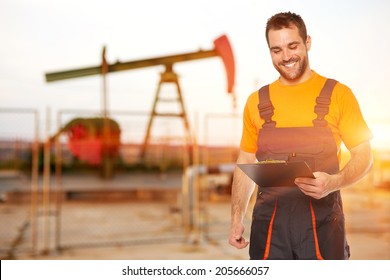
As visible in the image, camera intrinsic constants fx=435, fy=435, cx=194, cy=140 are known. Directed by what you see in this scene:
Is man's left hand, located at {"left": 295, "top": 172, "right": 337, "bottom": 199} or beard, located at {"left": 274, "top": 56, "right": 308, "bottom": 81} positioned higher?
beard, located at {"left": 274, "top": 56, "right": 308, "bottom": 81}

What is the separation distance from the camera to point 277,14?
2125 mm

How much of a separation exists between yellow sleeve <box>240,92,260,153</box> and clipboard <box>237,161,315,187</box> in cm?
27

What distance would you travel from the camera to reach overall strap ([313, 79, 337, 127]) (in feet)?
6.38

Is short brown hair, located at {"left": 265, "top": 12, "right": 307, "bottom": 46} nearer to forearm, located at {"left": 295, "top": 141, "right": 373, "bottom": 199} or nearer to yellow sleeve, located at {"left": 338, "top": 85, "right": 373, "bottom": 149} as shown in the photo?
yellow sleeve, located at {"left": 338, "top": 85, "right": 373, "bottom": 149}

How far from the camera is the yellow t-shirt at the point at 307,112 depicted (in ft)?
6.36

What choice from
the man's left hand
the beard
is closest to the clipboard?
the man's left hand

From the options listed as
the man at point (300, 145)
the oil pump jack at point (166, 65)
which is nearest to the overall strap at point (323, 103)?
the man at point (300, 145)

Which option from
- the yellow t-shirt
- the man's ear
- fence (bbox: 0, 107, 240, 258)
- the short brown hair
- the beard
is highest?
the short brown hair

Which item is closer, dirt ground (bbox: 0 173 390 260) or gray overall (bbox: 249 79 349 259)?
gray overall (bbox: 249 79 349 259)

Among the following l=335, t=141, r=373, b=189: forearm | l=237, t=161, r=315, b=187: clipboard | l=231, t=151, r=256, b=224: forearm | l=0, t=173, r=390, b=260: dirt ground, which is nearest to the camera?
l=237, t=161, r=315, b=187: clipboard
